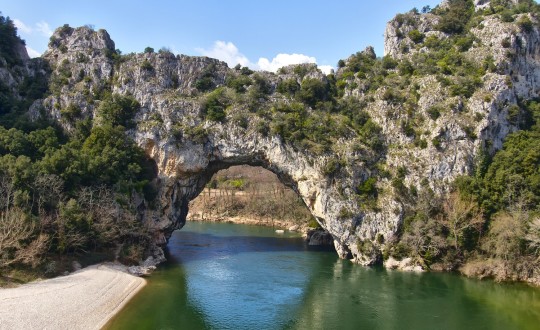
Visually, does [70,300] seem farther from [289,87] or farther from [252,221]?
[252,221]

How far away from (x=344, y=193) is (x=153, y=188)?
24.2 metres

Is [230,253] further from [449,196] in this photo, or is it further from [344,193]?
[449,196]

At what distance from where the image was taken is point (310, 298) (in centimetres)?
3466

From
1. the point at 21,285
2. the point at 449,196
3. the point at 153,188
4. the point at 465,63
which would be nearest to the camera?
the point at 21,285

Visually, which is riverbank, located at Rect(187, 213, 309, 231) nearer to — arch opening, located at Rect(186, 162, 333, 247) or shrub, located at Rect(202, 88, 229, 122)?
arch opening, located at Rect(186, 162, 333, 247)

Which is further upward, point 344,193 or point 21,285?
point 344,193

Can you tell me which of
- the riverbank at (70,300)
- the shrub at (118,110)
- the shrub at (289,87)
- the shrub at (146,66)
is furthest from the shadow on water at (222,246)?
the shrub at (146,66)

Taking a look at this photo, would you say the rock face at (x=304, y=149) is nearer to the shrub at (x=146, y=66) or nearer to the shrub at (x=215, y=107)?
the shrub at (x=146, y=66)

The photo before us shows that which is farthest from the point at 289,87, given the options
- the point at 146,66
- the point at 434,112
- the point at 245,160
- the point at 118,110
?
the point at 118,110

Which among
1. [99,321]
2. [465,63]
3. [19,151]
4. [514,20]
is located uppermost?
[514,20]

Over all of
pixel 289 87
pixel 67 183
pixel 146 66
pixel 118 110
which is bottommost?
pixel 67 183

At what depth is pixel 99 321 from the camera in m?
27.0

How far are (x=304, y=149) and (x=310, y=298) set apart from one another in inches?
840

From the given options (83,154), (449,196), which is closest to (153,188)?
(83,154)
